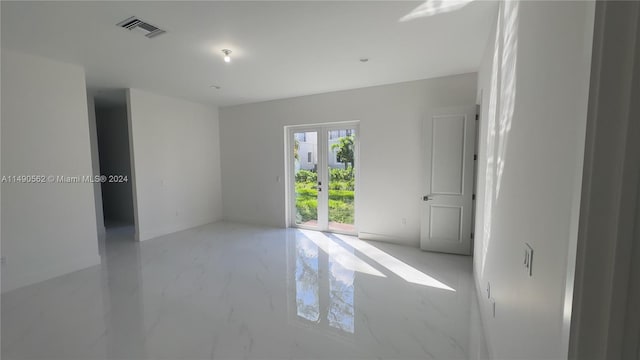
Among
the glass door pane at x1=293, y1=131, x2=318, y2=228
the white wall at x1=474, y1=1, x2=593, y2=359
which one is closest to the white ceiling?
the white wall at x1=474, y1=1, x2=593, y2=359

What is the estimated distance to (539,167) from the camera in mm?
1132

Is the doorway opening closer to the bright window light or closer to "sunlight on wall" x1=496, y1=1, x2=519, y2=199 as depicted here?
the bright window light

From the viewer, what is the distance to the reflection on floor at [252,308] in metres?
2.12

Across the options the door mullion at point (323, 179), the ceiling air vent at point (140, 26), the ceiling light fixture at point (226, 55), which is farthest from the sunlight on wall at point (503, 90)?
the door mullion at point (323, 179)

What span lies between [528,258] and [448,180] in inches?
116

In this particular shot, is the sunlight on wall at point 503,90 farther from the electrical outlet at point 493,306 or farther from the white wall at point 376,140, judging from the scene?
the white wall at point 376,140

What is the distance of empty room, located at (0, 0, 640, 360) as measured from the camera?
2.23ft

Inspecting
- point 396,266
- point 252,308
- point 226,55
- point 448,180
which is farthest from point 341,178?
point 252,308

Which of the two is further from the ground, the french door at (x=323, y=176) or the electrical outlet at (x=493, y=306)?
the french door at (x=323, y=176)

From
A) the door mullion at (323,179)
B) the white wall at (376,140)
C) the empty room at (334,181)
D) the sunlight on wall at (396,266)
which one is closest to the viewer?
the empty room at (334,181)

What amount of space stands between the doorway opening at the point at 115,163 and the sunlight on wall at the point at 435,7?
6.58 meters

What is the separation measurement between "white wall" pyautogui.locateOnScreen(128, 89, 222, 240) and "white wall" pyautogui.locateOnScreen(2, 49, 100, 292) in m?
1.07

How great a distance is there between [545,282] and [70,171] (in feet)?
15.8

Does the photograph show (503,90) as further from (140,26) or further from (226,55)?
(140,26)
